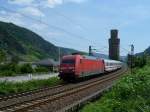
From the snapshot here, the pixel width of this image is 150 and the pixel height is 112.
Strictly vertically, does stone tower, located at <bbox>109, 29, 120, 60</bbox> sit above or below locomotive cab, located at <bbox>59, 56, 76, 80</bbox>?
above

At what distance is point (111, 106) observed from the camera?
16766 mm

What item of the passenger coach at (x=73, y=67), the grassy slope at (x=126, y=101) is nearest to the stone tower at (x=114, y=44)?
the passenger coach at (x=73, y=67)

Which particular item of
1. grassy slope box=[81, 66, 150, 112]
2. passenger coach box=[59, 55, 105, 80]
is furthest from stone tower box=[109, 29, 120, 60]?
grassy slope box=[81, 66, 150, 112]

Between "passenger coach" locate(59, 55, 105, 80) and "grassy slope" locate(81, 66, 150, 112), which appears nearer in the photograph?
"grassy slope" locate(81, 66, 150, 112)

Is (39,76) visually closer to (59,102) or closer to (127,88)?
(59,102)

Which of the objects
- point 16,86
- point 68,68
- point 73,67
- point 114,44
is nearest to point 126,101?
point 16,86

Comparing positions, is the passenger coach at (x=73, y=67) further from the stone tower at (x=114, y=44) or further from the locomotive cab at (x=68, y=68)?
the stone tower at (x=114, y=44)

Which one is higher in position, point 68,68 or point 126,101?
point 68,68

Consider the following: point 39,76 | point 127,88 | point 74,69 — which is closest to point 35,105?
point 127,88

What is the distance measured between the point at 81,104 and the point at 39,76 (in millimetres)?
30471

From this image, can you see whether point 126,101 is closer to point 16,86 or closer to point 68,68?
point 16,86

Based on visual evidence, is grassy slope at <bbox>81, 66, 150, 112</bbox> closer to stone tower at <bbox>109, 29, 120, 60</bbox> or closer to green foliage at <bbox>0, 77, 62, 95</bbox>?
green foliage at <bbox>0, 77, 62, 95</bbox>

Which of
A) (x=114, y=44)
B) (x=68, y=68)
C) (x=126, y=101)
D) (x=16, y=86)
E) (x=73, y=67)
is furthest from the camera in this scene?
(x=114, y=44)

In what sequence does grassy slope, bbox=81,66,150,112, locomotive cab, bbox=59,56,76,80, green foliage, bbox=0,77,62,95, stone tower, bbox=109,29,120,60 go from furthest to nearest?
stone tower, bbox=109,29,120,60 → locomotive cab, bbox=59,56,76,80 → green foliage, bbox=0,77,62,95 → grassy slope, bbox=81,66,150,112
